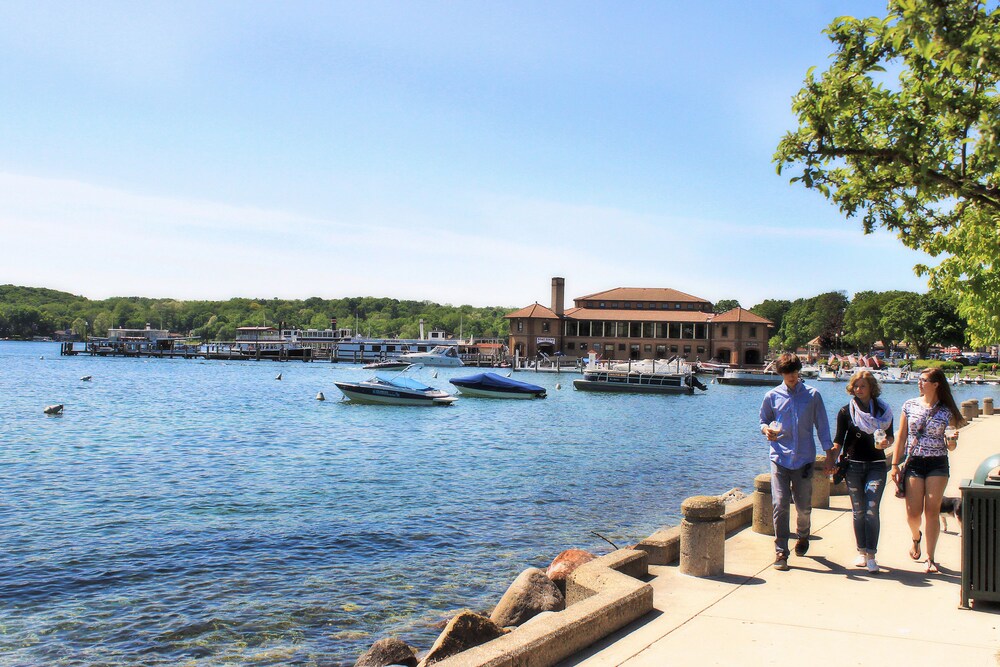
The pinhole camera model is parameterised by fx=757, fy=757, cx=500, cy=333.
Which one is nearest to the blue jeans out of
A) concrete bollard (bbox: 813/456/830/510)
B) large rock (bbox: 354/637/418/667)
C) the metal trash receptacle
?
the metal trash receptacle

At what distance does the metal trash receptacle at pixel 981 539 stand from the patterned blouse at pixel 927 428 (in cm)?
103

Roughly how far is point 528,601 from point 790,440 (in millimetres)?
3456

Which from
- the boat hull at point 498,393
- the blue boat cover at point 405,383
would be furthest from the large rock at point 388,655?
the boat hull at point 498,393

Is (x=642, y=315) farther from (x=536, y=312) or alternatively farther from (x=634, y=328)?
(x=536, y=312)

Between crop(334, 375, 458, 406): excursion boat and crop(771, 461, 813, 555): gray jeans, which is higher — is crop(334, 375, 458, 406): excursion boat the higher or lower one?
the lower one

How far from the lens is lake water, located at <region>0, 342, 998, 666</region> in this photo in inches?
392

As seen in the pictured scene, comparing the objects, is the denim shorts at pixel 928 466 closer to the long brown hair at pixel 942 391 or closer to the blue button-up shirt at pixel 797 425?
the long brown hair at pixel 942 391

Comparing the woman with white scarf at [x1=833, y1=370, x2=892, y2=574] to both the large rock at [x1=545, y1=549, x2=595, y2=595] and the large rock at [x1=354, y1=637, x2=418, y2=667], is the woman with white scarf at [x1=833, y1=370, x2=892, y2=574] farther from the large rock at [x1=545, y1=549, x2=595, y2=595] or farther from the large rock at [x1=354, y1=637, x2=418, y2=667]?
the large rock at [x1=354, y1=637, x2=418, y2=667]

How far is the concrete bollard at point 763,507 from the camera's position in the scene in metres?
10.2

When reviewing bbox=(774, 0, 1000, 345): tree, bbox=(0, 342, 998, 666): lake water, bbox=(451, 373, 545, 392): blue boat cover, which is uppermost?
bbox=(774, 0, 1000, 345): tree

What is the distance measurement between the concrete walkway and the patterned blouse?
4.40ft

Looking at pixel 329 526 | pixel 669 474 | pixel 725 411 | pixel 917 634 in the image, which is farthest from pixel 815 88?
pixel 725 411

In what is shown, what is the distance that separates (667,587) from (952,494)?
7700mm

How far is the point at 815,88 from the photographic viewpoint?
8.30 metres
